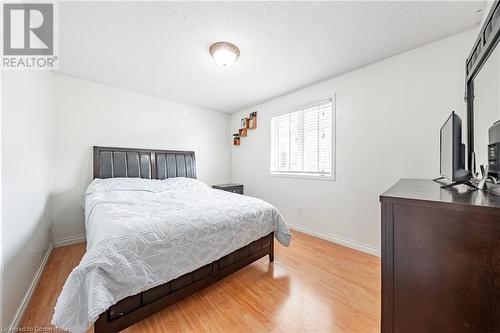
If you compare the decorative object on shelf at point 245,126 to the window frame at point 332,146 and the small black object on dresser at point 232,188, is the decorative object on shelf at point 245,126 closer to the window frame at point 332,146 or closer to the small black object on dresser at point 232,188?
the window frame at point 332,146

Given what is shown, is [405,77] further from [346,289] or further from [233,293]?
[233,293]

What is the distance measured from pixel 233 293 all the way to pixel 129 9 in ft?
8.47

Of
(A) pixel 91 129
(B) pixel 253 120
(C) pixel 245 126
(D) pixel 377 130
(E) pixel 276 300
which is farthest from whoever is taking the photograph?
(C) pixel 245 126

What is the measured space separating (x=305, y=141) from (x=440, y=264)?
2652 mm

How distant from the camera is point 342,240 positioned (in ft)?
8.98

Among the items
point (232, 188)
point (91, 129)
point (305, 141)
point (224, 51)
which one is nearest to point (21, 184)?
point (91, 129)

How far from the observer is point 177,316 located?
57.6 inches

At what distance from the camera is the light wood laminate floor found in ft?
4.56

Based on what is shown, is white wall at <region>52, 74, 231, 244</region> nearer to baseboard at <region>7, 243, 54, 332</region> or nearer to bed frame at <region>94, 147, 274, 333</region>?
bed frame at <region>94, 147, 274, 333</region>

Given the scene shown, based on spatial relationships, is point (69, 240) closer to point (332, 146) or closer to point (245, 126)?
point (245, 126)

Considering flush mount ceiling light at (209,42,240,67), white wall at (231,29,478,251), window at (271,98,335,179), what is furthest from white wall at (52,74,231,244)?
white wall at (231,29,478,251)

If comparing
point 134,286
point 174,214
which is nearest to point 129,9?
point 174,214

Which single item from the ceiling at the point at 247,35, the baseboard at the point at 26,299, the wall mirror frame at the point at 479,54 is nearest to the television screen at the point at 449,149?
the wall mirror frame at the point at 479,54

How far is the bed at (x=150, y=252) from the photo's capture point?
1.08 meters
